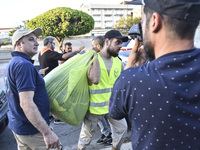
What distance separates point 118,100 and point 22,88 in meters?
1.09

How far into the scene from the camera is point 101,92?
9.23 feet

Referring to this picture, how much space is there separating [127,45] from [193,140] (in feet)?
25.5

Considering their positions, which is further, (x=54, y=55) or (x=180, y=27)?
(x=54, y=55)

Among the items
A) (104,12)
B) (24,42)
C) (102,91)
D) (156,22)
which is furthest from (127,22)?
(104,12)

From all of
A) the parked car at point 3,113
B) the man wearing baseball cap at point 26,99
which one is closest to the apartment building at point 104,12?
the parked car at point 3,113

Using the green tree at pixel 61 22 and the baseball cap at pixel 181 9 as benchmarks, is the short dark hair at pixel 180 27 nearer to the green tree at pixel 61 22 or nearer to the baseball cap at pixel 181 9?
the baseball cap at pixel 181 9

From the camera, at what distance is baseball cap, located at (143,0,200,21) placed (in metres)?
0.79

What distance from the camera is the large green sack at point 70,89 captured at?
7.10 ft

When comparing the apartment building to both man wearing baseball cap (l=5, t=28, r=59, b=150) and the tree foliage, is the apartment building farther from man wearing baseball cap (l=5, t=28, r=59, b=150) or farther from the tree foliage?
man wearing baseball cap (l=5, t=28, r=59, b=150)

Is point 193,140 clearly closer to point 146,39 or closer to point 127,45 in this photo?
point 146,39

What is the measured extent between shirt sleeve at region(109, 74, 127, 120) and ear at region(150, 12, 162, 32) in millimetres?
276

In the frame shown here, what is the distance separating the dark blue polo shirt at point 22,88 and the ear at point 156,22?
127cm

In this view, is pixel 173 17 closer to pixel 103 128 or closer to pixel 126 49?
pixel 103 128

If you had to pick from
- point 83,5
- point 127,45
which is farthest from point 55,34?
point 83,5
